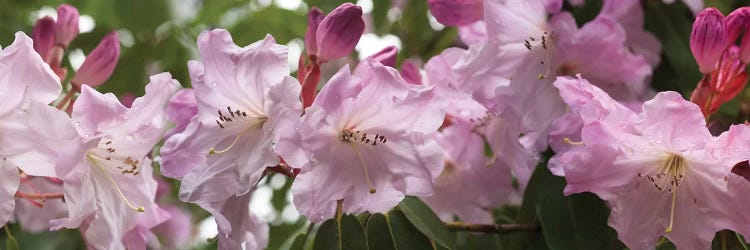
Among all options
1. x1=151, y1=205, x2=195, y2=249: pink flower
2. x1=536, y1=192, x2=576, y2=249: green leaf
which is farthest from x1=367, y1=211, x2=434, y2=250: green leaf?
x1=151, y1=205, x2=195, y2=249: pink flower

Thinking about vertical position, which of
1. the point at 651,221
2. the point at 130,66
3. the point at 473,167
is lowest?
the point at 130,66

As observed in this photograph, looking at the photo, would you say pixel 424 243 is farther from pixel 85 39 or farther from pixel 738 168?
pixel 85 39

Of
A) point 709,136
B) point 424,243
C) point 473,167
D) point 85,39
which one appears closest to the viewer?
point 709,136

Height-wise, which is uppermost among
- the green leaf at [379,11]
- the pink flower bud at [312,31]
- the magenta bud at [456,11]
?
the pink flower bud at [312,31]

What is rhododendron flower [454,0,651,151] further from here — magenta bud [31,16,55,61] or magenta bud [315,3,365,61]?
magenta bud [31,16,55,61]

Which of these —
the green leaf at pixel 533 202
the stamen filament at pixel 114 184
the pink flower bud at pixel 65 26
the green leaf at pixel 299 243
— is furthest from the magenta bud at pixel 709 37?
the pink flower bud at pixel 65 26

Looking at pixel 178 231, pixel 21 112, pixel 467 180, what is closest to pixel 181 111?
pixel 21 112

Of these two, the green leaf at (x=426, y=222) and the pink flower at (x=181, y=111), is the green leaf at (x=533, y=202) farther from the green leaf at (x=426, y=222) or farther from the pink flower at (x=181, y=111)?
the pink flower at (x=181, y=111)

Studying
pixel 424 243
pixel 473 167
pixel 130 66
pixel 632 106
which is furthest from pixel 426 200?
pixel 130 66
